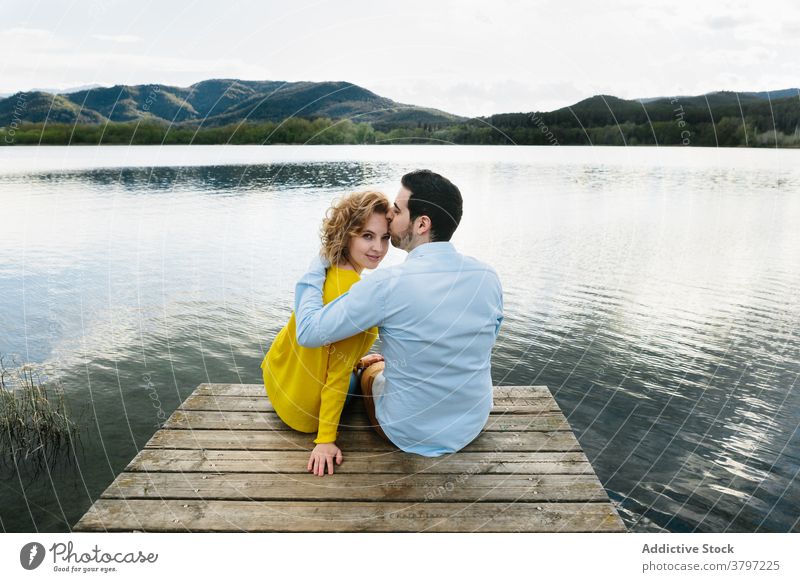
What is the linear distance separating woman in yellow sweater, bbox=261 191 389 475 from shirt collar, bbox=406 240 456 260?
315 mm

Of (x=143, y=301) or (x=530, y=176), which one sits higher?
(x=530, y=176)

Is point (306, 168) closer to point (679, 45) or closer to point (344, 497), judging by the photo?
point (679, 45)

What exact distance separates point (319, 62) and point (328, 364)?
3138 millimetres

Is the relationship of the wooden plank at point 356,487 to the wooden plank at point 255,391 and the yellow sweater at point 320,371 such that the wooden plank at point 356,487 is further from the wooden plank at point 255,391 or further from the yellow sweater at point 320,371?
the wooden plank at point 255,391

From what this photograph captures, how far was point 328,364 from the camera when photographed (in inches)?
146

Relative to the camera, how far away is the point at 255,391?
5.15 meters

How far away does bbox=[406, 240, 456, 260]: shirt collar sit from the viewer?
136 inches

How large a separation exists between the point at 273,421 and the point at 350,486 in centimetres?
116

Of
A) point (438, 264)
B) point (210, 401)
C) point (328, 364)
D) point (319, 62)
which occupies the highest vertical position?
point (319, 62)

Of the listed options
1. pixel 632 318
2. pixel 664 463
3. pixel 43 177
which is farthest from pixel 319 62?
pixel 43 177

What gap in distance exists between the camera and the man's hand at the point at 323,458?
371 cm

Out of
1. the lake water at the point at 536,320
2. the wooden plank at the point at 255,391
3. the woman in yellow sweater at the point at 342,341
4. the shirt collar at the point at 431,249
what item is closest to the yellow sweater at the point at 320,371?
the woman in yellow sweater at the point at 342,341

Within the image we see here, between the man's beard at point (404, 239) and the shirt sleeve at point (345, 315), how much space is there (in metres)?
0.47
